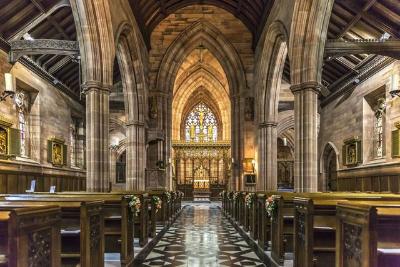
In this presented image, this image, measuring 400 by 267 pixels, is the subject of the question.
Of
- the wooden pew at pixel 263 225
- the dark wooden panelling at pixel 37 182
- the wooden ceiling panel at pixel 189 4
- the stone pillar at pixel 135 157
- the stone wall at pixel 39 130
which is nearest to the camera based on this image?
the wooden pew at pixel 263 225

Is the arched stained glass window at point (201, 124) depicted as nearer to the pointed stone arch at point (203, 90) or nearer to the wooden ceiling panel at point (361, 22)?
the pointed stone arch at point (203, 90)

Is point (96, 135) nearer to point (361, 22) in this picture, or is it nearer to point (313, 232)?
point (313, 232)

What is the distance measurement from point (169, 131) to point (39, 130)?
828 cm

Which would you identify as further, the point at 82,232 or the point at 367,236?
the point at 82,232

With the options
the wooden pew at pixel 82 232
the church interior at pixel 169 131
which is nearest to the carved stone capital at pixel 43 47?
the church interior at pixel 169 131

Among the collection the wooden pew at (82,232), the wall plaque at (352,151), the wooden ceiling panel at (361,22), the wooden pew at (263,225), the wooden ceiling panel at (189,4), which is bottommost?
the wooden pew at (263,225)

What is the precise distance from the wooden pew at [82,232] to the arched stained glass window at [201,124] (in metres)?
33.5

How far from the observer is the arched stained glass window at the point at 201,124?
126ft

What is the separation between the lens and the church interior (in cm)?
433

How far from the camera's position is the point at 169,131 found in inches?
844

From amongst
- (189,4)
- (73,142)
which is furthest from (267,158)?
(73,142)

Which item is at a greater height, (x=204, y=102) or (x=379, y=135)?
(x=204, y=102)

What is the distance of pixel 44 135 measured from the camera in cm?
1499

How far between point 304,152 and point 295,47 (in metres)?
3.33
